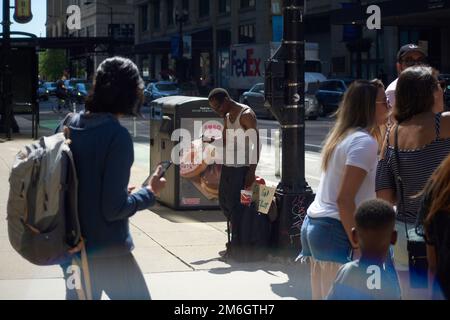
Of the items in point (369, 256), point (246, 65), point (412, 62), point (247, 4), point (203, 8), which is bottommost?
point (369, 256)

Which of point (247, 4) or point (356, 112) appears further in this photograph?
point (247, 4)

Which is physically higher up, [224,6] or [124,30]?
[124,30]

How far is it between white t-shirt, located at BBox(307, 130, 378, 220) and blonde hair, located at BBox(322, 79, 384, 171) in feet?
0.16

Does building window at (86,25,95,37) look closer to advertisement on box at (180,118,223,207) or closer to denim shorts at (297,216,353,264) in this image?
advertisement on box at (180,118,223,207)

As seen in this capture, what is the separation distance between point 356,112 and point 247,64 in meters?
42.8

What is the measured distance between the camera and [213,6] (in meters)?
65.1

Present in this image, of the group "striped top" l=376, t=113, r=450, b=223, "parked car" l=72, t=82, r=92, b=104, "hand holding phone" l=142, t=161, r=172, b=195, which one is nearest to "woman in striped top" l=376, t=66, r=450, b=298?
"striped top" l=376, t=113, r=450, b=223

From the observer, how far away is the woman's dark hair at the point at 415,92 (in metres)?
4.68

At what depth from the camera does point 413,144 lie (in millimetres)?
4664

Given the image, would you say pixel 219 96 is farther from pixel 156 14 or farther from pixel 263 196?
pixel 156 14

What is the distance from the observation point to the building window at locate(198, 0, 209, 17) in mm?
67625

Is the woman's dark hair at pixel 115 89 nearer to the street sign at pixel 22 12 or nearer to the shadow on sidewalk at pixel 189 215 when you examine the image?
the shadow on sidewalk at pixel 189 215

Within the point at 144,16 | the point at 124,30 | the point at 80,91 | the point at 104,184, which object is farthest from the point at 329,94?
the point at 124,30

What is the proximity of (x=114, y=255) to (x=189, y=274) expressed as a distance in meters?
3.69
